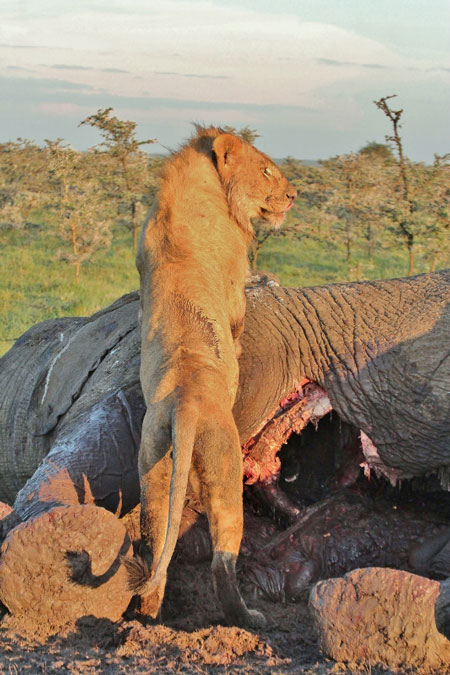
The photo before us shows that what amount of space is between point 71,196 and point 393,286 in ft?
49.9

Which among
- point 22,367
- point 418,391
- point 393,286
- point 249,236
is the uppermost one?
point 249,236

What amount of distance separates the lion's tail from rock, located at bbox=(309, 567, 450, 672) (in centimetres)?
55

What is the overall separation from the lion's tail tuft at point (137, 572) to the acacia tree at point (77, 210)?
493 inches

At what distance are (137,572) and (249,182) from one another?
6.22 ft

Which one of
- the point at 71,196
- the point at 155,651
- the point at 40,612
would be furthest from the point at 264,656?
the point at 71,196

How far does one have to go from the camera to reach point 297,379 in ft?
14.1

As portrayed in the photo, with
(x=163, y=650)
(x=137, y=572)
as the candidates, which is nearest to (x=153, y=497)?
(x=137, y=572)

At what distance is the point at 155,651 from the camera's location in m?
2.87

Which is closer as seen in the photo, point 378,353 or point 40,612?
point 40,612

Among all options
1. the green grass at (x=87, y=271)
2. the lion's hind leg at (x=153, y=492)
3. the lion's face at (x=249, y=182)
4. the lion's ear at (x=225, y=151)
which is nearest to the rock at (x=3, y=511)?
the lion's hind leg at (x=153, y=492)

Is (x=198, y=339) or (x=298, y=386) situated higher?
(x=198, y=339)

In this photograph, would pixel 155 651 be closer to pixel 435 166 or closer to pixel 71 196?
pixel 435 166

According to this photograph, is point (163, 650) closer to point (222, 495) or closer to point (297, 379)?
point (222, 495)

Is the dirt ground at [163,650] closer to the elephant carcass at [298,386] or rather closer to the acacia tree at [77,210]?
the elephant carcass at [298,386]
